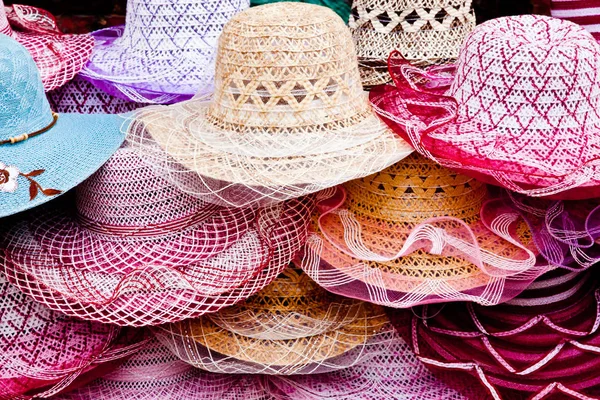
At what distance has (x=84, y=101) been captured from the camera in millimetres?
1934

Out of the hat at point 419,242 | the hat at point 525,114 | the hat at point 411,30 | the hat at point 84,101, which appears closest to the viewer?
the hat at point 525,114

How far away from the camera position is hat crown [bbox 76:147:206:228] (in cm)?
157

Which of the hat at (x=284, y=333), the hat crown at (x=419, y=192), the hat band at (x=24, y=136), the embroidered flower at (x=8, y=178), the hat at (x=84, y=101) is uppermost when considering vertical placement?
the hat band at (x=24, y=136)

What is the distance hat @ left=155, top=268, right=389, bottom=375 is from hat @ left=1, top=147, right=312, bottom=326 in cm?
17

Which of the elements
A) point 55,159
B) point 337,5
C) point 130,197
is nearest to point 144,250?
point 130,197

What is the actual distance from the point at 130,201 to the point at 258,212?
308 mm

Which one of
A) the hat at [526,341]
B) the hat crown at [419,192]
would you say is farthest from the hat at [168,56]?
the hat at [526,341]

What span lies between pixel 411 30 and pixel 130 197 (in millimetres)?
853

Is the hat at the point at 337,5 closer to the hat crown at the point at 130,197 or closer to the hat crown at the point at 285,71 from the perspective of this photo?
the hat crown at the point at 285,71

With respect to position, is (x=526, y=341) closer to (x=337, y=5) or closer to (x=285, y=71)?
(x=285, y=71)

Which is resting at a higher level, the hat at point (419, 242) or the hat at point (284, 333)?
the hat at point (419, 242)

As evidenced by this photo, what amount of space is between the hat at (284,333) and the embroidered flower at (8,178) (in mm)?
527

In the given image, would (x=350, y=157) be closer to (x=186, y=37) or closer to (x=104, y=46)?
(x=186, y=37)

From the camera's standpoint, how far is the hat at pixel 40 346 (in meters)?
1.56
